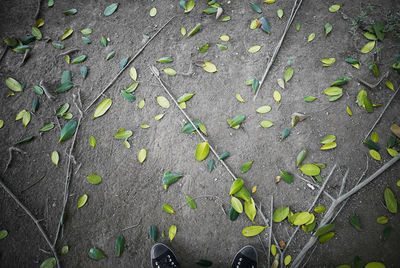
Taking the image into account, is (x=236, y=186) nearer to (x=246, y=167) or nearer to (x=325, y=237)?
(x=246, y=167)

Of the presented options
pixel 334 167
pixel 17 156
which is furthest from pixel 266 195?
pixel 17 156

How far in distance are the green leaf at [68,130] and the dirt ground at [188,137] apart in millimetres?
40

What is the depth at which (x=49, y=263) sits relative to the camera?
4.25 feet

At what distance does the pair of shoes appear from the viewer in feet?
4.05

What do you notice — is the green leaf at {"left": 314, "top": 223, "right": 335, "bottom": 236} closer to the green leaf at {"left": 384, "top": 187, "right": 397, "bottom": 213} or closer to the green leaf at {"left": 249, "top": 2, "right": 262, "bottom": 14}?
the green leaf at {"left": 384, "top": 187, "right": 397, "bottom": 213}

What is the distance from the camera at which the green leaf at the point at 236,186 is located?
1.32 m

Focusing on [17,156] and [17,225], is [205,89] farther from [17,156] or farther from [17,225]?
[17,225]

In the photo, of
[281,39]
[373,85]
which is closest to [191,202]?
[281,39]

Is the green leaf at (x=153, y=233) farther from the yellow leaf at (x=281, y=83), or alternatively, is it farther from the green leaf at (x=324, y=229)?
the yellow leaf at (x=281, y=83)

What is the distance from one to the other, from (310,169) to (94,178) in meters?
1.35

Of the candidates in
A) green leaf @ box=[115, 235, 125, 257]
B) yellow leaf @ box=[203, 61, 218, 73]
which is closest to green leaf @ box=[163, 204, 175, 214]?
green leaf @ box=[115, 235, 125, 257]

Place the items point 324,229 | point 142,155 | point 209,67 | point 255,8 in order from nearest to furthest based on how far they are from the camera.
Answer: point 324,229, point 142,155, point 209,67, point 255,8

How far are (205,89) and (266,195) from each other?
2.63 feet

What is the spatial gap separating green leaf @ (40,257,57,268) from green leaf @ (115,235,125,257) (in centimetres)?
37
